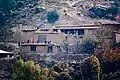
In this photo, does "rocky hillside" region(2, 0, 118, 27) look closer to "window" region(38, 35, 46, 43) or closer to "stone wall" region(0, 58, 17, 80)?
"window" region(38, 35, 46, 43)

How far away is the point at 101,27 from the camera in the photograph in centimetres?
6206

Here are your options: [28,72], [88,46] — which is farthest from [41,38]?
[28,72]

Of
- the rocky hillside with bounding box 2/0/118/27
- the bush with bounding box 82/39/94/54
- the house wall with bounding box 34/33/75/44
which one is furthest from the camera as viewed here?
the rocky hillside with bounding box 2/0/118/27

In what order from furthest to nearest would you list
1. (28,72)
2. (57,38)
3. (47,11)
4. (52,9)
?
(52,9), (47,11), (57,38), (28,72)

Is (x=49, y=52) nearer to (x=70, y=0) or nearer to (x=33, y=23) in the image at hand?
(x=33, y=23)

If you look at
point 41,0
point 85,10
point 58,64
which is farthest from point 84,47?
point 41,0

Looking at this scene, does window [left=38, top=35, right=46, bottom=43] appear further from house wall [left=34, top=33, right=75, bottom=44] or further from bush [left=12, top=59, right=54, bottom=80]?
bush [left=12, top=59, right=54, bottom=80]

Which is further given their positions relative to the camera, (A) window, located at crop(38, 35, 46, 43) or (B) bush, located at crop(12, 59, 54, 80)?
(A) window, located at crop(38, 35, 46, 43)

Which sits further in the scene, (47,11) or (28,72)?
(47,11)

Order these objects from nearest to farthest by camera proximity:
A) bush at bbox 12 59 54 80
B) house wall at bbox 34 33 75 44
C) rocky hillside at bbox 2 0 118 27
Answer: bush at bbox 12 59 54 80 → house wall at bbox 34 33 75 44 → rocky hillside at bbox 2 0 118 27

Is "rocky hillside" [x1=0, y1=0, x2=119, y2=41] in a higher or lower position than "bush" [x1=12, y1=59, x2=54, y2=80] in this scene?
lower

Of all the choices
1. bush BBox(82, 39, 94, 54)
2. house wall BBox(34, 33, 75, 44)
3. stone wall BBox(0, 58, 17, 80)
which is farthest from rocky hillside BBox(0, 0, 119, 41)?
stone wall BBox(0, 58, 17, 80)

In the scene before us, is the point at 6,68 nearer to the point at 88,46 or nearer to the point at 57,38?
the point at 57,38

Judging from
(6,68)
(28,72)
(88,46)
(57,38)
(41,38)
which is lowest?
(6,68)
